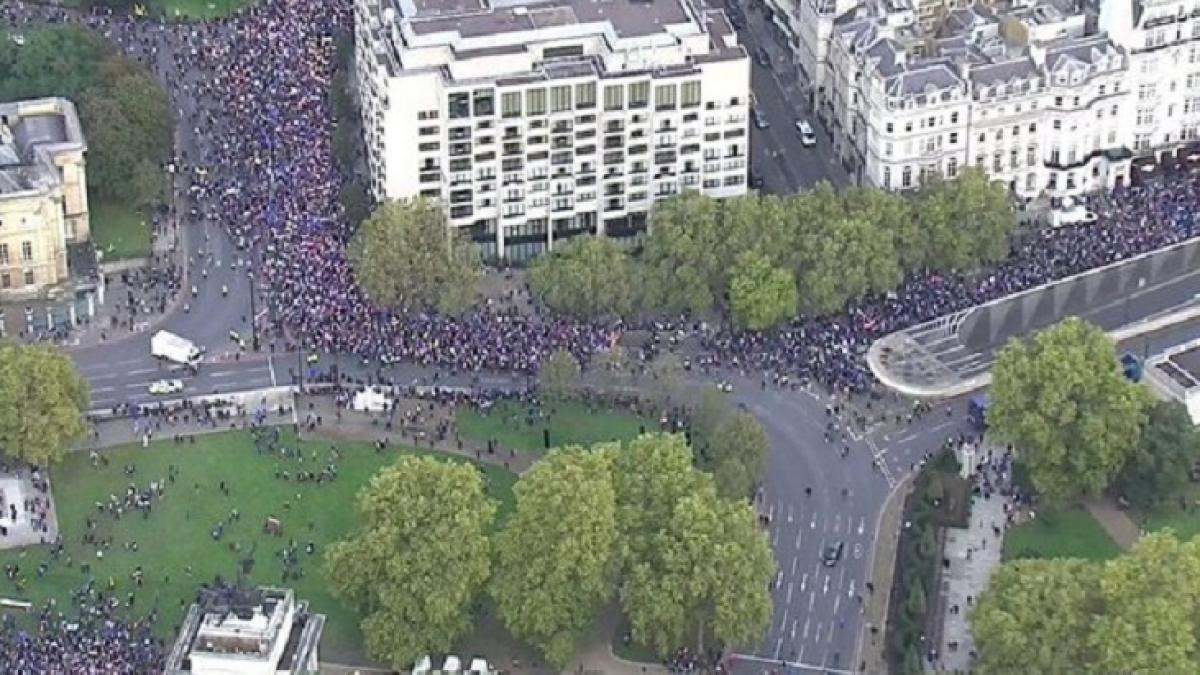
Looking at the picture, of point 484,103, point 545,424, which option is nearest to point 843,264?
point 545,424

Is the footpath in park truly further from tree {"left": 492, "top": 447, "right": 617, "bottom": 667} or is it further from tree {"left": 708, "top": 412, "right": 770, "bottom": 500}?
tree {"left": 492, "top": 447, "right": 617, "bottom": 667}

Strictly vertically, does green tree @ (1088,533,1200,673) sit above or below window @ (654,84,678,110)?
below

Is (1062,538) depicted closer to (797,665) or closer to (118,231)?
(797,665)

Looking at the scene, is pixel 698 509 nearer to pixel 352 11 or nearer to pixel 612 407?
pixel 612 407

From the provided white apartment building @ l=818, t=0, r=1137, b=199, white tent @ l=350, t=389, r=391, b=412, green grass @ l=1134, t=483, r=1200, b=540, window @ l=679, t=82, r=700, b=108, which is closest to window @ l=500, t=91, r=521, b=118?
window @ l=679, t=82, r=700, b=108

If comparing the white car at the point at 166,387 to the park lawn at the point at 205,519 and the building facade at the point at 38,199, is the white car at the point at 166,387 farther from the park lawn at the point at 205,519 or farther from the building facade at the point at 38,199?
the building facade at the point at 38,199

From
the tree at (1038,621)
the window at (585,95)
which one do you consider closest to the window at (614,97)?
the window at (585,95)

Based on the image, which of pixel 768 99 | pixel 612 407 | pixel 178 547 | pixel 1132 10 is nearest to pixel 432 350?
pixel 612 407
